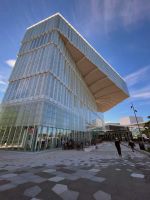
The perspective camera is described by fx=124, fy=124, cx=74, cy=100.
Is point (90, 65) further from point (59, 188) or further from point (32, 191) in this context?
point (32, 191)

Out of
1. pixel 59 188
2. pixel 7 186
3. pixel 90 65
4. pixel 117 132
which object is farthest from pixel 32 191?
pixel 117 132

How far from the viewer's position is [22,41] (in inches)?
1395

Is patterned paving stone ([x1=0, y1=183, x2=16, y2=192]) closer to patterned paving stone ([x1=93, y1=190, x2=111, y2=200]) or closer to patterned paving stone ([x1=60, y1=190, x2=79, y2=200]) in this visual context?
patterned paving stone ([x1=60, y1=190, x2=79, y2=200])

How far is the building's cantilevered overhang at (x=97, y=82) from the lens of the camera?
40213mm

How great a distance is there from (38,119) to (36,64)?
13.6 meters

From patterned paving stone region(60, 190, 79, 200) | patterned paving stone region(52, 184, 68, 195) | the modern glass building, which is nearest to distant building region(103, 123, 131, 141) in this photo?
the modern glass building

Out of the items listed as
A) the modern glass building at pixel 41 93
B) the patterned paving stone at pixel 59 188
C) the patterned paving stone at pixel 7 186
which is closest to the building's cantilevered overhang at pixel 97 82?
the modern glass building at pixel 41 93

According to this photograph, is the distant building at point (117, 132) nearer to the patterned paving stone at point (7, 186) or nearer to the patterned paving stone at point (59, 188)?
the patterned paving stone at point (59, 188)

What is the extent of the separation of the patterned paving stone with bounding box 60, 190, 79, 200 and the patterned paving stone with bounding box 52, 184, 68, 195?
0.16 meters

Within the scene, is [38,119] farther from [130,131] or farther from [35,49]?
[130,131]

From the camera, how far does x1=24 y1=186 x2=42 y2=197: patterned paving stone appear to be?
3605mm

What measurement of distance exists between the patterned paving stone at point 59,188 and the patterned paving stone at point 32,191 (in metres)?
0.48

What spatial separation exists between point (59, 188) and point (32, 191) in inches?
33.0

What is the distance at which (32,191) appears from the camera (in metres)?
3.82
